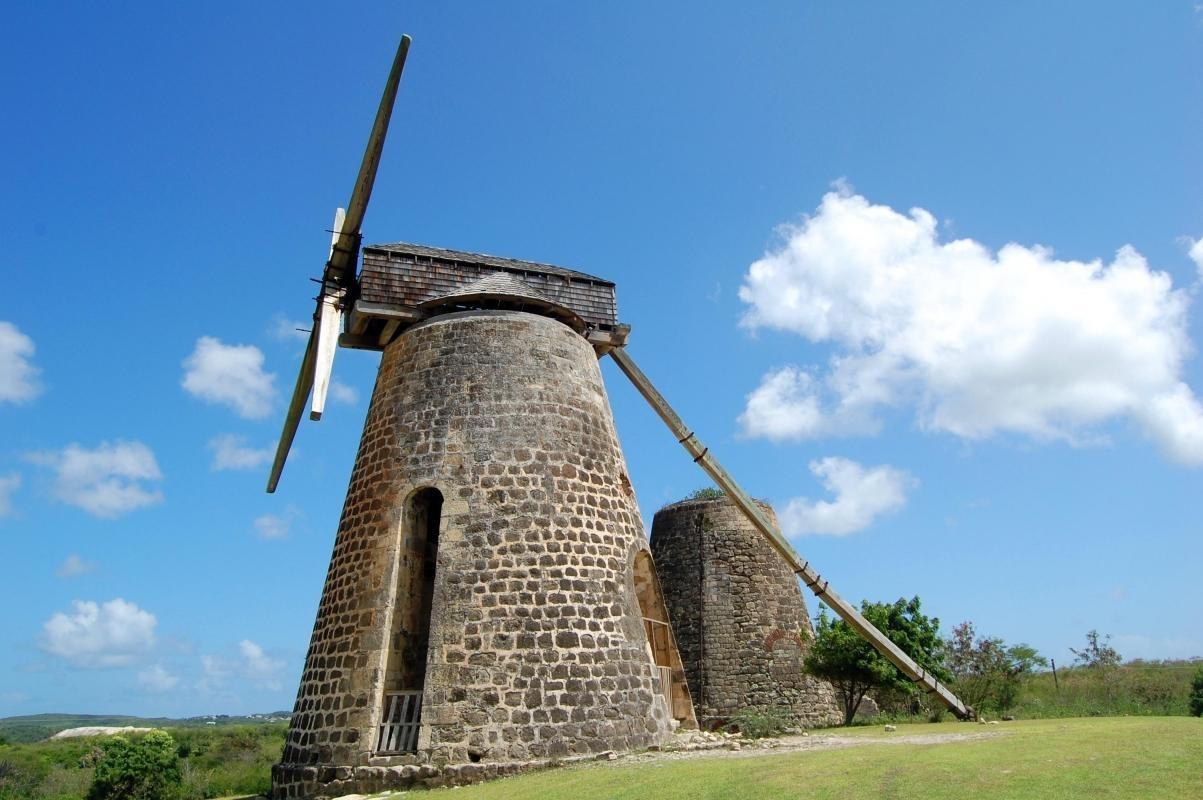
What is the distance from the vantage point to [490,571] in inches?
428

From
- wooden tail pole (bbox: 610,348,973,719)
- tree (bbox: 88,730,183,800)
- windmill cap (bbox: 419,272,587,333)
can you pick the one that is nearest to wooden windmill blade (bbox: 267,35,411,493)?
windmill cap (bbox: 419,272,587,333)

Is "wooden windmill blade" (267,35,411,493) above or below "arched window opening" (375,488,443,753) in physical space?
above

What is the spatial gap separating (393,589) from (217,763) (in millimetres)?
25479

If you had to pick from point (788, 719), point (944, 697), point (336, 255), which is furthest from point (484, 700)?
point (788, 719)

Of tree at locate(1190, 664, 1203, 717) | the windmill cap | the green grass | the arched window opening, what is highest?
the windmill cap

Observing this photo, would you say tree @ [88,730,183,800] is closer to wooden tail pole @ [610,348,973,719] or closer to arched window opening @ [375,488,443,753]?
arched window opening @ [375,488,443,753]

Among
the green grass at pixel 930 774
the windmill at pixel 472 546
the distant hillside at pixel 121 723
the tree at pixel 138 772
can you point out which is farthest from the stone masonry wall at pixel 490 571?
the distant hillside at pixel 121 723

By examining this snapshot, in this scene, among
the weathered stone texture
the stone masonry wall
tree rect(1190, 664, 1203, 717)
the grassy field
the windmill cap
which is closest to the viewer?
the stone masonry wall

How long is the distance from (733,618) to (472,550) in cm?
1334

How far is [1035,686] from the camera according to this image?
21.3m

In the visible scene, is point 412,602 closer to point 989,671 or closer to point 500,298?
point 500,298

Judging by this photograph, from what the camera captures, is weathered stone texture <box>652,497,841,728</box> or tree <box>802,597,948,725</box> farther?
weathered stone texture <box>652,497,841,728</box>

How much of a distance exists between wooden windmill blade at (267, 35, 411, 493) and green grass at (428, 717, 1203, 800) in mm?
6585

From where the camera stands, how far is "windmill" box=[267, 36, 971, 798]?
1024 cm
